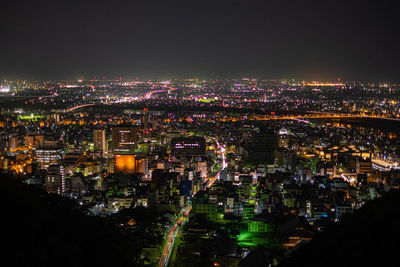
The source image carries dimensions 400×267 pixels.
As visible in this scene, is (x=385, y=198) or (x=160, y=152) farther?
(x=160, y=152)

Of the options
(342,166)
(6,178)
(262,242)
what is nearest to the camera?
(6,178)

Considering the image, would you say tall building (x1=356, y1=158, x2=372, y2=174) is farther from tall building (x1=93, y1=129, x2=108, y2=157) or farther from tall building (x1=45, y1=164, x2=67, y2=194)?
tall building (x1=93, y1=129, x2=108, y2=157)

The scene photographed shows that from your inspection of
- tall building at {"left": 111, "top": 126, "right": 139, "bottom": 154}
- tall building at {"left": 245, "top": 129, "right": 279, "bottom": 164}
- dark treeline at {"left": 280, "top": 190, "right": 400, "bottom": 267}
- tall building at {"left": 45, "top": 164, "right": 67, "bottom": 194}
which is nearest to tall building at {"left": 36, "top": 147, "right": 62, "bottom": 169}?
tall building at {"left": 111, "top": 126, "right": 139, "bottom": 154}

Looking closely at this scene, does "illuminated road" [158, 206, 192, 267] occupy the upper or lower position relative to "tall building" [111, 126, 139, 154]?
lower

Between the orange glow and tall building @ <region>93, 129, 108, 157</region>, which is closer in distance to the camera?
the orange glow

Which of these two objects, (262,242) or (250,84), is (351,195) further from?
(250,84)

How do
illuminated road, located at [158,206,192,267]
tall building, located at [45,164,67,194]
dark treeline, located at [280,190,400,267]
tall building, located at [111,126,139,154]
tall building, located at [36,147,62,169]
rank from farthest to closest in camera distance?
tall building, located at [111,126,139,154]
tall building, located at [36,147,62,169]
tall building, located at [45,164,67,194]
illuminated road, located at [158,206,192,267]
dark treeline, located at [280,190,400,267]

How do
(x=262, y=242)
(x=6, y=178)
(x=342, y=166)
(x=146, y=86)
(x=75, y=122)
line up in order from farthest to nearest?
(x=146, y=86)
(x=75, y=122)
(x=342, y=166)
(x=262, y=242)
(x=6, y=178)

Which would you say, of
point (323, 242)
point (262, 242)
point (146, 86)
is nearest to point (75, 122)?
point (262, 242)

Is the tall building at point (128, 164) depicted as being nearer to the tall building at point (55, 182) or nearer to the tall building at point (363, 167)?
the tall building at point (55, 182)
